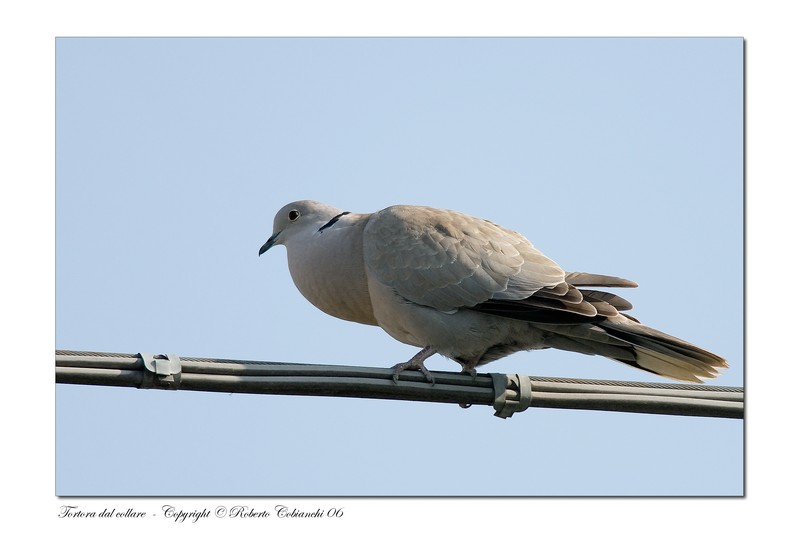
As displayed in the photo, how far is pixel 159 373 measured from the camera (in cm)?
466

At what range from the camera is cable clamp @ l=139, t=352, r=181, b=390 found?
15.3ft

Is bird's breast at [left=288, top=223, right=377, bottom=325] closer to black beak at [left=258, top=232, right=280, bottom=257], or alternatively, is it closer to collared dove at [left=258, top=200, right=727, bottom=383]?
collared dove at [left=258, top=200, right=727, bottom=383]

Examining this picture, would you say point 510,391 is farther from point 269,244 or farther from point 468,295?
point 269,244

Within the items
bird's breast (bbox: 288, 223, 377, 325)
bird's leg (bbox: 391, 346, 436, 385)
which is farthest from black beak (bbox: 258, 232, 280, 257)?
bird's leg (bbox: 391, 346, 436, 385)

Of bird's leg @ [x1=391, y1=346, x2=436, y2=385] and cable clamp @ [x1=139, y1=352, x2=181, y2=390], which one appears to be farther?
bird's leg @ [x1=391, y1=346, x2=436, y2=385]

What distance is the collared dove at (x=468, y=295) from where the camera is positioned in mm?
6336

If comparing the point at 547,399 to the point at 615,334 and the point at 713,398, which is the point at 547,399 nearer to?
the point at 713,398

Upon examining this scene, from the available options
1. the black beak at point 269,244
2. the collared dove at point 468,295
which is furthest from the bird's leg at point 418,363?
the black beak at point 269,244

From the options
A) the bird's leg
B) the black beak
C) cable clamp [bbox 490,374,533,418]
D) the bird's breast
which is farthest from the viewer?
the black beak

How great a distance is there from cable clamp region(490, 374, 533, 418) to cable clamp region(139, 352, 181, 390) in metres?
1.61

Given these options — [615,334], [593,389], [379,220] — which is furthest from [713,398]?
[379,220]

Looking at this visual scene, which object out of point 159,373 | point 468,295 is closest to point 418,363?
point 468,295

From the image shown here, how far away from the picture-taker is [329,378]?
194 inches

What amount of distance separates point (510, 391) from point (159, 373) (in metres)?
1.71
